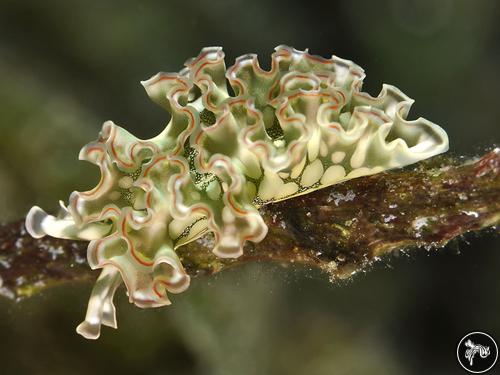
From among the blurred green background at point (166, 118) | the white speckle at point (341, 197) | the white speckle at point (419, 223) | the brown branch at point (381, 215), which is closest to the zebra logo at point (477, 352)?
the blurred green background at point (166, 118)

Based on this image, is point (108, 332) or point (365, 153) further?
point (108, 332)

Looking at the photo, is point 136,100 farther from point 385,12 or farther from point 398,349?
point 398,349

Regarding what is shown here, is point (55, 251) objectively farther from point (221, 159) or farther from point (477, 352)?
point (477, 352)

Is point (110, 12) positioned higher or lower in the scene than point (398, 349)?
higher

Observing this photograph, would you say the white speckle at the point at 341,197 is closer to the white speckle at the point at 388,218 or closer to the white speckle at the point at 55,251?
the white speckle at the point at 388,218

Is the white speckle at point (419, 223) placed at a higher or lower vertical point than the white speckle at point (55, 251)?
lower

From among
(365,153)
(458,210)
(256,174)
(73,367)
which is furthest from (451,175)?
(73,367)

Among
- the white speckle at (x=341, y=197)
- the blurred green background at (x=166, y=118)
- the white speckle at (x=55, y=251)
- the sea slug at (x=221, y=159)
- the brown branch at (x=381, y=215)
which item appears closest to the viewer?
the sea slug at (x=221, y=159)

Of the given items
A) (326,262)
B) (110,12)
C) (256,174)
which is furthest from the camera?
(110,12)
